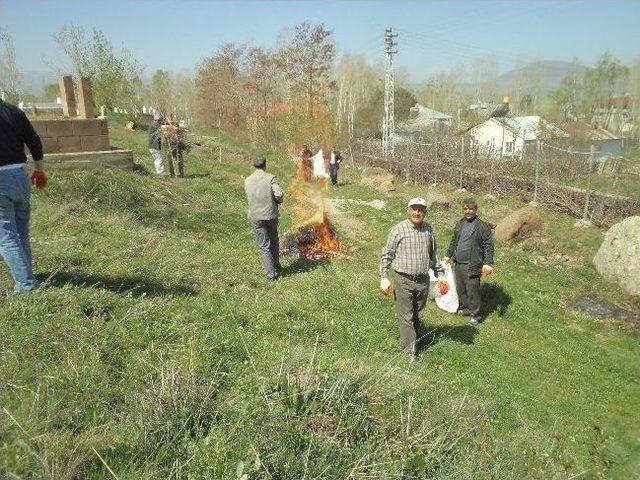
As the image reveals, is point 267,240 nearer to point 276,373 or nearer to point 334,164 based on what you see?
point 276,373

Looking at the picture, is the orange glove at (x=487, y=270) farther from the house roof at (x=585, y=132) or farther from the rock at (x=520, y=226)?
the house roof at (x=585, y=132)

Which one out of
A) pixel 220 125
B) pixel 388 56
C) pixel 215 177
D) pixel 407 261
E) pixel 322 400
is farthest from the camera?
pixel 220 125

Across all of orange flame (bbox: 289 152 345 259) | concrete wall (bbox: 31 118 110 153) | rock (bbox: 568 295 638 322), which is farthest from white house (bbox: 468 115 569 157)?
concrete wall (bbox: 31 118 110 153)

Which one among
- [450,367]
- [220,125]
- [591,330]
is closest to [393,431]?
[450,367]

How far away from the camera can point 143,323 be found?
4172 millimetres

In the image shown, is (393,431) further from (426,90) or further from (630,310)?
(426,90)

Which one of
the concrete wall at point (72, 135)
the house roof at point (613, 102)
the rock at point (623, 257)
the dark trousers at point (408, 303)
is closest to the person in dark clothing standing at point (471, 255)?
the dark trousers at point (408, 303)

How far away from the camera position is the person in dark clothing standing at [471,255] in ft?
19.8

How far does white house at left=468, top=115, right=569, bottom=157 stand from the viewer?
703 inches

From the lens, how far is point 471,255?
6.10m

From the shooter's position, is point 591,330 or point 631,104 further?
point 631,104

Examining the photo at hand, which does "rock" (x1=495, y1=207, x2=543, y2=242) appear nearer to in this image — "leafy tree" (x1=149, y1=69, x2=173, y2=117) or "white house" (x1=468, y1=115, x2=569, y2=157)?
"white house" (x1=468, y1=115, x2=569, y2=157)

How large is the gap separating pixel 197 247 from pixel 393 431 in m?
5.39

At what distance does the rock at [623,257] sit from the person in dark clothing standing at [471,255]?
3.37 metres
